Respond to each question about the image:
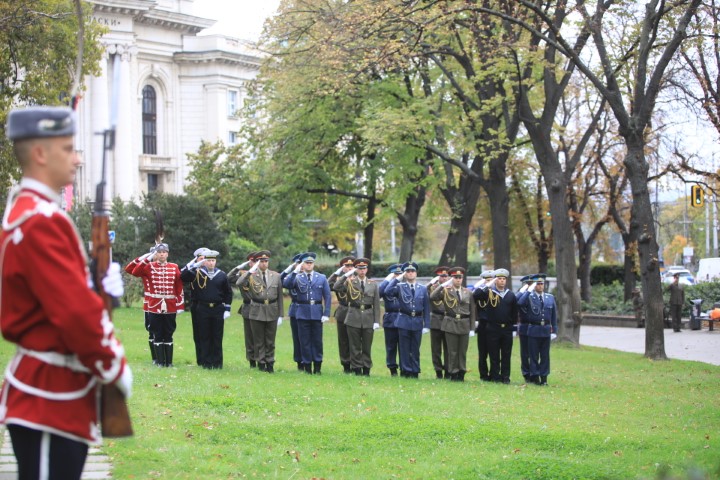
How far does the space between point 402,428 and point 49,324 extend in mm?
7394

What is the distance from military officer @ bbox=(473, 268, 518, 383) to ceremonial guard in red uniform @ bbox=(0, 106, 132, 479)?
14.7 metres

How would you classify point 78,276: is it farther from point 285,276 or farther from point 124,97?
point 124,97

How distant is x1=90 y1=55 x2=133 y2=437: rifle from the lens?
4746 millimetres

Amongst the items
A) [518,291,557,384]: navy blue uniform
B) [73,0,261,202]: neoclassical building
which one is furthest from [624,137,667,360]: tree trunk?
[73,0,261,202]: neoclassical building

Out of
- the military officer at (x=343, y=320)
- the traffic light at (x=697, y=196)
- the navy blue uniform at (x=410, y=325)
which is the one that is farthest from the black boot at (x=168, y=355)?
the traffic light at (x=697, y=196)

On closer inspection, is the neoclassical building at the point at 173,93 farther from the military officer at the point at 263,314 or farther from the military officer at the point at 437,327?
the military officer at the point at 437,327

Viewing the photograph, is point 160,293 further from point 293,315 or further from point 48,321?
point 48,321

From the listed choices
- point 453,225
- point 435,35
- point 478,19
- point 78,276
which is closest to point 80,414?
point 78,276

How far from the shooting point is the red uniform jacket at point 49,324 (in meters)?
4.35

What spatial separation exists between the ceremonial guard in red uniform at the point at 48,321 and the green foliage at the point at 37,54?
2014 cm

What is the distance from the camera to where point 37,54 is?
81.8ft

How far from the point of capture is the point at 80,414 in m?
4.59

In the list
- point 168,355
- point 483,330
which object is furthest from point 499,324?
point 168,355

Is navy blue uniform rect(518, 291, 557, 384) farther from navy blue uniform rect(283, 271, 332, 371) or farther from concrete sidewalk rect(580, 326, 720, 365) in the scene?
concrete sidewalk rect(580, 326, 720, 365)
